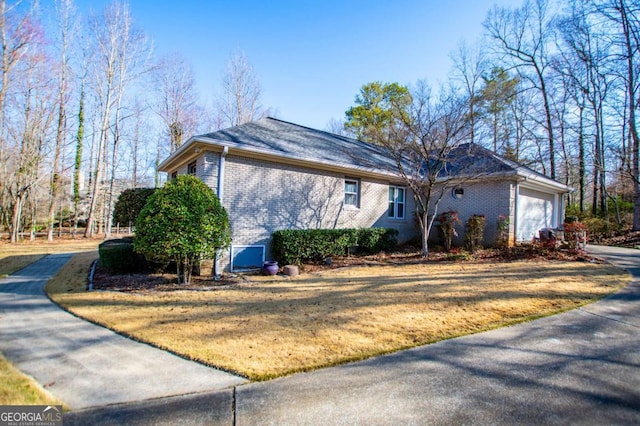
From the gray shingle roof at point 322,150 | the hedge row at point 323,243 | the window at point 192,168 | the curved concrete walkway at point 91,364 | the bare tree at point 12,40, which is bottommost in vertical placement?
the curved concrete walkway at point 91,364

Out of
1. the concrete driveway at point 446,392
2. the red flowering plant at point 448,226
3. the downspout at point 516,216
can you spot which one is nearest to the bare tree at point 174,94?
the red flowering plant at point 448,226

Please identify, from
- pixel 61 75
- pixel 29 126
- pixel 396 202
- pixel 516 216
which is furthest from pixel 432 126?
pixel 61 75

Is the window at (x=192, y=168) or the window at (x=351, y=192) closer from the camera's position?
the window at (x=192, y=168)

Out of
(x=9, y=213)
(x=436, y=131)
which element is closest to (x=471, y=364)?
(x=436, y=131)

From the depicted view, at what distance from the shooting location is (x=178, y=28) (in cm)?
1162

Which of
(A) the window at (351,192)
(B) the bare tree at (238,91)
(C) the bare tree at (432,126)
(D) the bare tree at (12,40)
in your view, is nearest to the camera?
(C) the bare tree at (432,126)

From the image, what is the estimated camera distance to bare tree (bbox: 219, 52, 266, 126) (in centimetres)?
2630

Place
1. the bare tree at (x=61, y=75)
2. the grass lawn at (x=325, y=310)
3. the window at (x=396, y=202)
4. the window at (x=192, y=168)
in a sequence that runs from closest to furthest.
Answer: the grass lawn at (x=325, y=310), the window at (x=192, y=168), the window at (x=396, y=202), the bare tree at (x=61, y=75)

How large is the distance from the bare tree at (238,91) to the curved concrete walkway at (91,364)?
2391 cm

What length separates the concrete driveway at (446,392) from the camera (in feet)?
7.82

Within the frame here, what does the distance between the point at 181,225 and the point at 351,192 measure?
270 inches

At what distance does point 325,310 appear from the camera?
5203 mm

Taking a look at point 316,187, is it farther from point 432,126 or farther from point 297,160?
point 432,126

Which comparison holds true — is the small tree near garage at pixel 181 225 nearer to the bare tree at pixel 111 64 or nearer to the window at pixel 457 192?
the window at pixel 457 192
